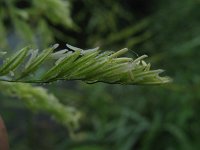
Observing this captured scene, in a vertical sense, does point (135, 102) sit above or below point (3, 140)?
above

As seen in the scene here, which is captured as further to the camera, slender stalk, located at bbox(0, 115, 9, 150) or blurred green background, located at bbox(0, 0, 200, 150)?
blurred green background, located at bbox(0, 0, 200, 150)

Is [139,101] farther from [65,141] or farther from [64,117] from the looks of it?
[64,117]

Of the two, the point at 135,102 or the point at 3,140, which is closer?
the point at 3,140

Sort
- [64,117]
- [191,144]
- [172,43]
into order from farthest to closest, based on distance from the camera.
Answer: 1. [172,43]
2. [191,144]
3. [64,117]

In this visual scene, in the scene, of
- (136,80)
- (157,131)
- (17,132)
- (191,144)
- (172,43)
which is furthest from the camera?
(172,43)

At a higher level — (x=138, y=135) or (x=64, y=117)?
(x=138, y=135)

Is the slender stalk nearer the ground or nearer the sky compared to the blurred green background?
nearer the ground

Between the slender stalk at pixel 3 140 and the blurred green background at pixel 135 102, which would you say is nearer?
the slender stalk at pixel 3 140

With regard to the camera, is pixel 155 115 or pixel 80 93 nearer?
pixel 155 115

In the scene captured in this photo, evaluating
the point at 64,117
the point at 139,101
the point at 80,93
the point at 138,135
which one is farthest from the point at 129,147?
the point at 64,117

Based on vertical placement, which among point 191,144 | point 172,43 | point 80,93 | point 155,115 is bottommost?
point 191,144

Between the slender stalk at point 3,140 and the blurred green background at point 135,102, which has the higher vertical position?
the blurred green background at point 135,102
